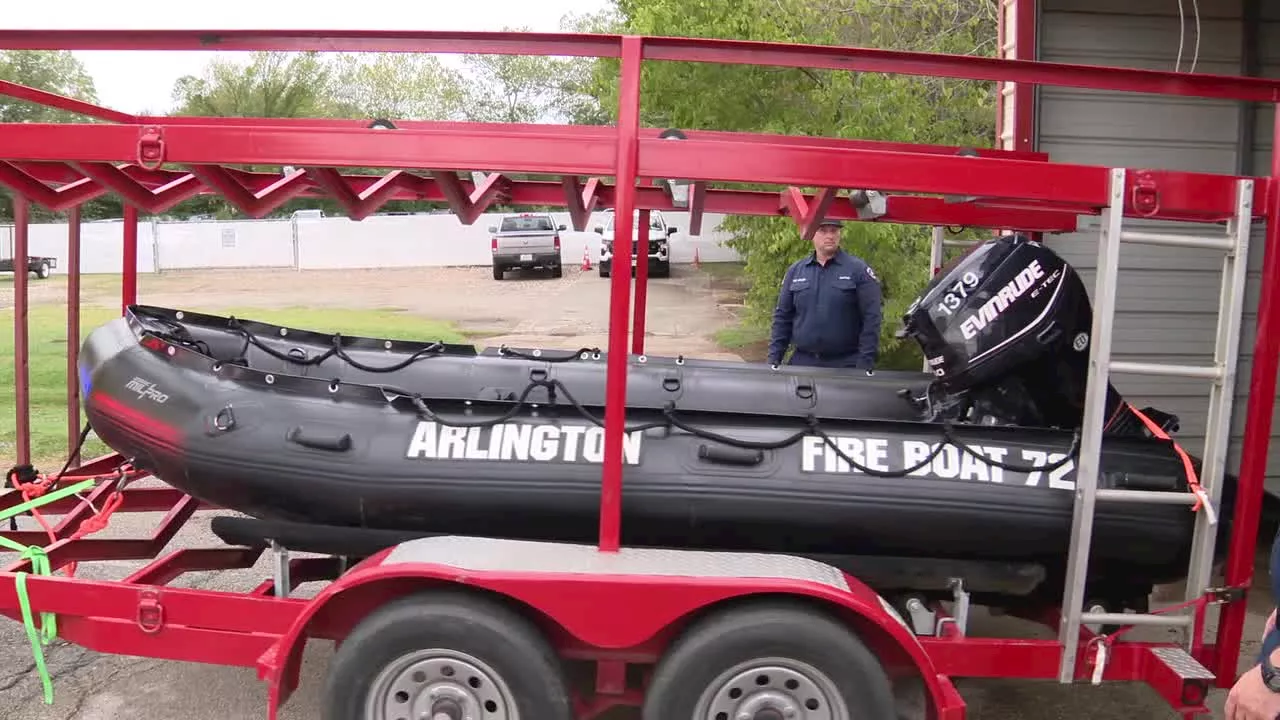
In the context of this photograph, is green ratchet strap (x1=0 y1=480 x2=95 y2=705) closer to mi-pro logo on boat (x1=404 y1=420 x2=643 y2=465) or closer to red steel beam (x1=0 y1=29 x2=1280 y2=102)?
mi-pro logo on boat (x1=404 y1=420 x2=643 y2=465)

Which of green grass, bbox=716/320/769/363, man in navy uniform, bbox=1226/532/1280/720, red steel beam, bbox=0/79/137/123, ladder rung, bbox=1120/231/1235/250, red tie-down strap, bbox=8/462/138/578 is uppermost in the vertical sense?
red steel beam, bbox=0/79/137/123

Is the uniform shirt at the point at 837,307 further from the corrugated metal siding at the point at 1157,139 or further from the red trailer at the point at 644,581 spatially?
the red trailer at the point at 644,581

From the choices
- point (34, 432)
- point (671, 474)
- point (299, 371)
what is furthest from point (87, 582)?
point (34, 432)

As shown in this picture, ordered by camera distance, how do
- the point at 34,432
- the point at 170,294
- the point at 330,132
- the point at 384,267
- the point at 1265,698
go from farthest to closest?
the point at 384,267, the point at 170,294, the point at 34,432, the point at 330,132, the point at 1265,698

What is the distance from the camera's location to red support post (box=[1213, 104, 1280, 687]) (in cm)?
281

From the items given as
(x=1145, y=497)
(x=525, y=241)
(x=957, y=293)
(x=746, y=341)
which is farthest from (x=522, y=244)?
(x=1145, y=497)

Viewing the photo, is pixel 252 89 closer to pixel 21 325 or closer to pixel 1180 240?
pixel 21 325

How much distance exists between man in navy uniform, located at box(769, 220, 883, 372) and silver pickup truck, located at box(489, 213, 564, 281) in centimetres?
1919

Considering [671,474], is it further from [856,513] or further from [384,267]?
[384,267]

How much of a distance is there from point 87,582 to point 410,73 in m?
54.1

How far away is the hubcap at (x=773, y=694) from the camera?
8.90 ft

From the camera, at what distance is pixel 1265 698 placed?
6.64 feet

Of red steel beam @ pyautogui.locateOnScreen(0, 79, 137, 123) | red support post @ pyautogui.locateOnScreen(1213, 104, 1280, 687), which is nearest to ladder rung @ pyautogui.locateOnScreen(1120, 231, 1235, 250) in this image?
red support post @ pyautogui.locateOnScreen(1213, 104, 1280, 687)

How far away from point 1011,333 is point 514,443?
1761 millimetres
